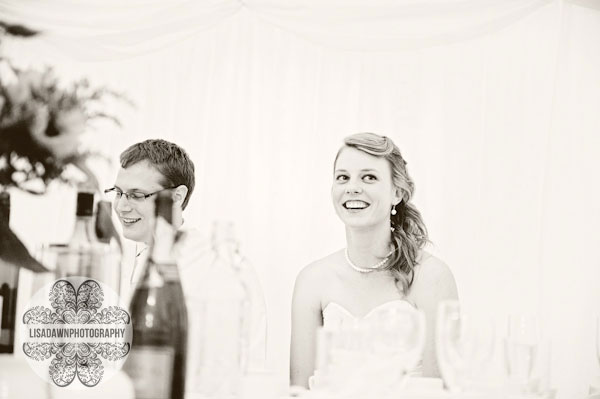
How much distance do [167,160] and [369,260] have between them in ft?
2.59

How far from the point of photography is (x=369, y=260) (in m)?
2.60

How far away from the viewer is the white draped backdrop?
256 centimetres

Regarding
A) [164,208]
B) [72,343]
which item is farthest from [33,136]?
[72,343]

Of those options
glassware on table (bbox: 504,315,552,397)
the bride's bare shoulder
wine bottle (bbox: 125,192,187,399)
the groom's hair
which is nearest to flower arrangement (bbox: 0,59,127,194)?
wine bottle (bbox: 125,192,187,399)

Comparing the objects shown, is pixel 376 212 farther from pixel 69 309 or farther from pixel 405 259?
pixel 69 309

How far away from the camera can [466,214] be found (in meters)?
2.58

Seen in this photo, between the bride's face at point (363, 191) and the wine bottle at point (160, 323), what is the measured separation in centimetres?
143

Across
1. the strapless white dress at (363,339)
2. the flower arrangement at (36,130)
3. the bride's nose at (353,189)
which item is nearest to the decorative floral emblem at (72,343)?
the flower arrangement at (36,130)

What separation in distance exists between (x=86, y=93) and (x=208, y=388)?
1729 millimetres

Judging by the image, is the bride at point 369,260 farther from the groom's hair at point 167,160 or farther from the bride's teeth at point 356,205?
the groom's hair at point 167,160

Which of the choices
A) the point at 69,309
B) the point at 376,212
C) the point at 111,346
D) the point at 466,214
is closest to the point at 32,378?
the point at 69,309

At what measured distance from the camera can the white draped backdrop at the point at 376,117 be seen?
8.39 feet

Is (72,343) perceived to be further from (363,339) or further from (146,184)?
→ (146,184)

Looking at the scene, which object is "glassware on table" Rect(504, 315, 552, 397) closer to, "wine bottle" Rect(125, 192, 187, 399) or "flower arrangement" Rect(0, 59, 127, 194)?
"wine bottle" Rect(125, 192, 187, 399)
